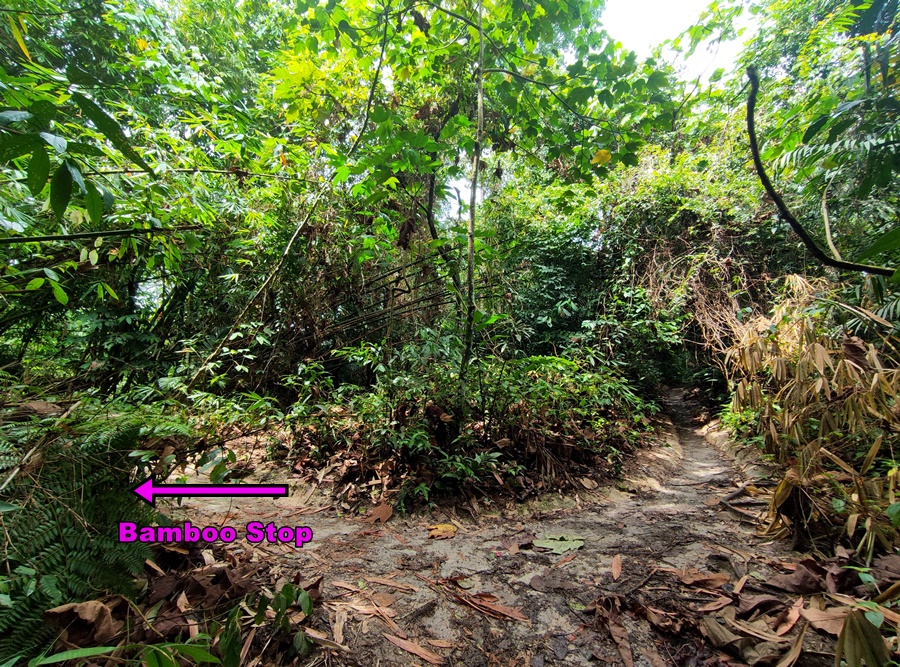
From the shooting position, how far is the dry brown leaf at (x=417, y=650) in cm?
115

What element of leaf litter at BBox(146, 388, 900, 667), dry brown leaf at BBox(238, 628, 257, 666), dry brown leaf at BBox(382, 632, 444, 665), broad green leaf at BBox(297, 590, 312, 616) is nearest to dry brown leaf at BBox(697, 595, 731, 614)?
leaf litter at BBox(146, 388, 900, 667)

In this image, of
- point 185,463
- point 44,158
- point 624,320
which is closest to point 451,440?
point 185,463

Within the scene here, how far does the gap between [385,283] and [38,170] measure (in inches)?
147

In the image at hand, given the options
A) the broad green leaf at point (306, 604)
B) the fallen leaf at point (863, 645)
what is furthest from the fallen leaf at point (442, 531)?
the fallen leaf at point (863, 645)

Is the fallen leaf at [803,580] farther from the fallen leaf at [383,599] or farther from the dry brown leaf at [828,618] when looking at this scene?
the fallen leaf at [383,599]

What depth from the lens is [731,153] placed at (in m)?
5.45

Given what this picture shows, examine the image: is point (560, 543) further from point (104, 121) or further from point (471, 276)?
point (104, 121)

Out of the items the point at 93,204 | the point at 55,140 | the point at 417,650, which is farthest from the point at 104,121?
the point at 417,650

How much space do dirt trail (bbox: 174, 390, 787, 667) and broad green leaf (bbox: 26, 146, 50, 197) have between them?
1449 mm

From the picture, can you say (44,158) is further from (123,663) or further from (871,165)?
(871,165)

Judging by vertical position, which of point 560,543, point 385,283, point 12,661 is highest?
point 385,283

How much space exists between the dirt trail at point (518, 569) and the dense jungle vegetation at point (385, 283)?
0.32m

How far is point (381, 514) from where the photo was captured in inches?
87.4

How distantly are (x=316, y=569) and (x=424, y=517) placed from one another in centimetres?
82
